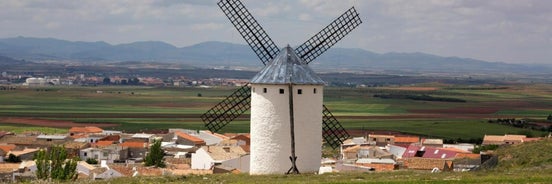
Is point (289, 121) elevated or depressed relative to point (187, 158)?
elevated

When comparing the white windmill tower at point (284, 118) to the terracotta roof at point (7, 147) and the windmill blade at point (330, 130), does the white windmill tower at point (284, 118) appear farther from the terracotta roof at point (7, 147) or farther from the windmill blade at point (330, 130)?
the terracotta roof at point (7, 147)

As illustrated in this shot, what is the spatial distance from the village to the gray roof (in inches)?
584

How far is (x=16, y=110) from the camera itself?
126m

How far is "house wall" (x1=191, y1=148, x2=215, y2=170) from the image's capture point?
49.0 meters

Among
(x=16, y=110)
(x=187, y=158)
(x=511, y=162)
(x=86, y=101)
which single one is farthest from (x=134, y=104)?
(x=511, y=162)

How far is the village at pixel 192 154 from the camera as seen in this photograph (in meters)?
43.9

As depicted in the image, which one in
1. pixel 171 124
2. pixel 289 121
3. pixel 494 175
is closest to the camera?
pixel 494 175

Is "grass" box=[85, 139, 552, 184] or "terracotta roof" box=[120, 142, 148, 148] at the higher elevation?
"grass" box=[85, 139, 552, 184]

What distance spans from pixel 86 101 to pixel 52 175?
12812 centimetres

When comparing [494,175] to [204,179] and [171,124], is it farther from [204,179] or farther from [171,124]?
[171,124]

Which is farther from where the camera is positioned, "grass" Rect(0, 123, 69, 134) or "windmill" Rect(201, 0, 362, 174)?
"grass" Rect(0, 123, 69, 134)

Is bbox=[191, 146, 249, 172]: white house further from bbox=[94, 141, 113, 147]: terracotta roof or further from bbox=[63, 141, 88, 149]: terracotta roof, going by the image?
bbox=[63, 141, 88, 149]: terracotta roof

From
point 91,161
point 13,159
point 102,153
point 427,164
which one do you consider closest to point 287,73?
point 427,164

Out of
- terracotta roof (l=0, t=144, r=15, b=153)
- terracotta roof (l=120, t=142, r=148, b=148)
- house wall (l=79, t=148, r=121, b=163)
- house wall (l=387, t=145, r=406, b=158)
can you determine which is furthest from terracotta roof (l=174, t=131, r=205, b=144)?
house wall (l=387, t=145, r=406, b=158)
